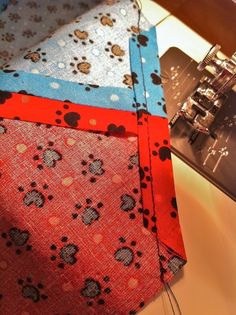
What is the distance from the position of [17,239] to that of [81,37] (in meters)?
0.48

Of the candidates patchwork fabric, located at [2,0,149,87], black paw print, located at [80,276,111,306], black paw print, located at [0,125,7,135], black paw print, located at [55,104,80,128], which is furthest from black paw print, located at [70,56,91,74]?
black paw print, located at [80,276,111,306]

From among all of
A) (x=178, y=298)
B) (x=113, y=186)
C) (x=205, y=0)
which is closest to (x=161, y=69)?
(x=205, y=0)

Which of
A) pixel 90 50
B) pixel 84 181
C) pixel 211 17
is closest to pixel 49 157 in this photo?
pixel 84 181

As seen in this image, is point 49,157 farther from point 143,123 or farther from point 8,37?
point 8,37

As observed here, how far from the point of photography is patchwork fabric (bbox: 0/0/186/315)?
0.67 meters

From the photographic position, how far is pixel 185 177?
844mm

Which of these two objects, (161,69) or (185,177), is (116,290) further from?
(161,69)

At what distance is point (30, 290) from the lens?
2.12 feet

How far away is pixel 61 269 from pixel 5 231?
0.37 ft

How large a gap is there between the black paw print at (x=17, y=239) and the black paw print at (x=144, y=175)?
9.6 inches

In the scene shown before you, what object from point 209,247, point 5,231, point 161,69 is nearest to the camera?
point 5,231

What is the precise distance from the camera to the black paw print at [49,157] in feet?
2.40

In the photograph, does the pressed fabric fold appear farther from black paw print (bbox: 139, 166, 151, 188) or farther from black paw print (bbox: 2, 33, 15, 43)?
black paw print (bbox: 2, 33, 15, 43)

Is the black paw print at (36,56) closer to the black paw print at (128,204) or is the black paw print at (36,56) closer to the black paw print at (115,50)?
the black paw print at (115,50)
